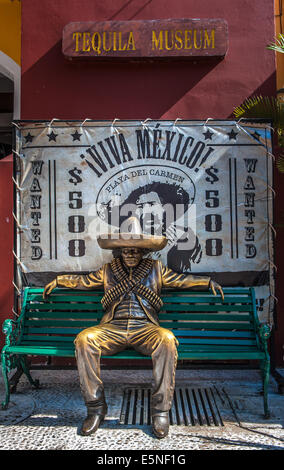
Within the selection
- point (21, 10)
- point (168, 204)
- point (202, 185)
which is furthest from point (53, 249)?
point (21, 10)

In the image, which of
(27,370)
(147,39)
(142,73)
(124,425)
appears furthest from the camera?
(142,73)

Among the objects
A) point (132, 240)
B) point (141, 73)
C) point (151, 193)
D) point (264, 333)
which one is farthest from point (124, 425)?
point (141, 73)

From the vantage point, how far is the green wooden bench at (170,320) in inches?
167

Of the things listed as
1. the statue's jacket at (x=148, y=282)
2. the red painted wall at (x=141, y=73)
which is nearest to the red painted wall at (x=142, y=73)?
the red painted wall at (x=141, y=73)

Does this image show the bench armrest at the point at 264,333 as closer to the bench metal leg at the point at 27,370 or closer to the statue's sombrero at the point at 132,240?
the statue's sombrero at the point at 132,240

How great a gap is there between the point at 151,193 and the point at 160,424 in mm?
2541

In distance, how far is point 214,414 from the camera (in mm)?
3902

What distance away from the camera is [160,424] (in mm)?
3479

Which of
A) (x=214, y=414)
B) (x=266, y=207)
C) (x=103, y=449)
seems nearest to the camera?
(x=103, y=449)

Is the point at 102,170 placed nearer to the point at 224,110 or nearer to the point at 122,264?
the point at 122,264

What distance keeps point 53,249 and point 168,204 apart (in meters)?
1.45

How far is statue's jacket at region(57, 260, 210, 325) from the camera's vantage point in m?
4.25

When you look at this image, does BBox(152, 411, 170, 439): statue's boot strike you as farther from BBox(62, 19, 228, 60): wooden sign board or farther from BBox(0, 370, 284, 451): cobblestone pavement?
BBox(62, 19, 228, 60): wooden sign board

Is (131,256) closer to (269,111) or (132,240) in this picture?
(132,240)
